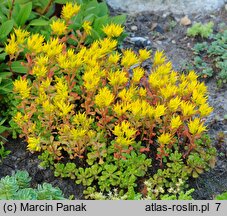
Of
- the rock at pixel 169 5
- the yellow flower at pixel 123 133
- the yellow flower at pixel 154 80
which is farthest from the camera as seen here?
the rock at pixel 169 5

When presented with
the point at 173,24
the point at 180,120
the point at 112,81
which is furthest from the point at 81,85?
the point at 173,24

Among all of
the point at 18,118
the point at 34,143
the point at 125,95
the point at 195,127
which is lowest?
the point at 34,143

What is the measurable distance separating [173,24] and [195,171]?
2288 millimetres

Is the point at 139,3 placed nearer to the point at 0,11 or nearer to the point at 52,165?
the point at 0,11

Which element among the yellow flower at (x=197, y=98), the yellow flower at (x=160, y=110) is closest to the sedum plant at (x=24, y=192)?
the yellow flower at (x=160, y=110)

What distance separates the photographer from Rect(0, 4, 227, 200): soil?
4.86 m

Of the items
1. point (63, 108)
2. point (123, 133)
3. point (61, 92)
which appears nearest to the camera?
point (123, 133)

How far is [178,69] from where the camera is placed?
6074mm

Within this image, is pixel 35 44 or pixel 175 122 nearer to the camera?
pixel 175 122

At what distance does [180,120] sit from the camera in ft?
15.1

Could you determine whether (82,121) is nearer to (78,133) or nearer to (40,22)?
(78,133)

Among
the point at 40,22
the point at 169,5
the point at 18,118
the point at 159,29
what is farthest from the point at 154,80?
the point at 169,5

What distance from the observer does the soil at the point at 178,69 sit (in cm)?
486

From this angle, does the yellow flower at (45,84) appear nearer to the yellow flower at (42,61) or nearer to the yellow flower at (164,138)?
the yellow flower at (42,61)
